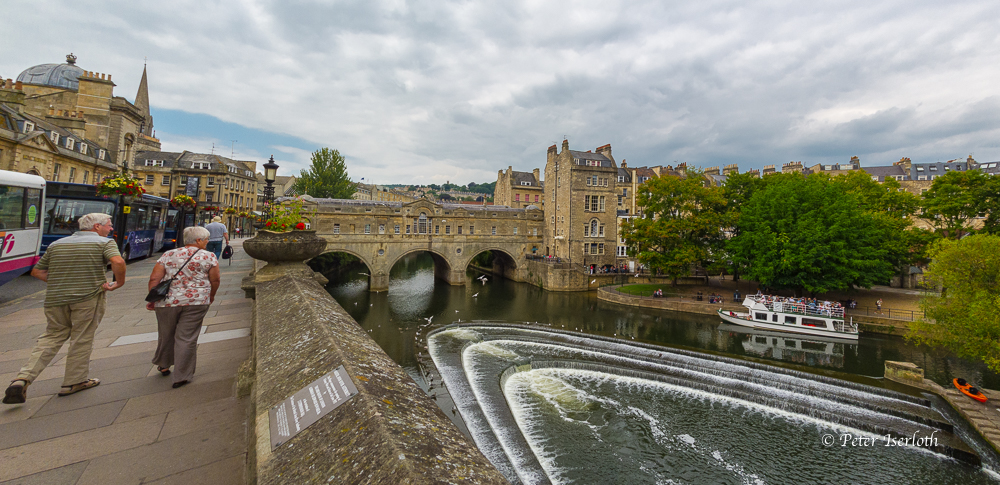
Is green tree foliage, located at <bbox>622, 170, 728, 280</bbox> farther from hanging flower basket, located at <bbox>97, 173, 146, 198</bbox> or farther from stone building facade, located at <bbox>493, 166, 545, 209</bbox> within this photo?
hanging flower basket, located at <bbox>97, 173, 146, 198</bbox>

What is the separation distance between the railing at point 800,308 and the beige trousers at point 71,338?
1256 inches

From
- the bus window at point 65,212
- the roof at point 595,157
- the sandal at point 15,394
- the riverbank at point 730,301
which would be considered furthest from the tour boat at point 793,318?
the bus window at point 65,212

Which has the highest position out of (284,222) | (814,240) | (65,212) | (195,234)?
(814,240)

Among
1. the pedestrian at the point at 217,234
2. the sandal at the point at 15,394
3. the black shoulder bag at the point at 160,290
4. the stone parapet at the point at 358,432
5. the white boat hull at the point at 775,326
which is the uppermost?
the pedestrian at the point at 217,234

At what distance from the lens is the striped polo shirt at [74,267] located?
13.4 ft

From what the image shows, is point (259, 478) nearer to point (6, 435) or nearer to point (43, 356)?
point (6, 435)

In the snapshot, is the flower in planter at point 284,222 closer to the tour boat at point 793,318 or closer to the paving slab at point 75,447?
the paving slab at point 75,447

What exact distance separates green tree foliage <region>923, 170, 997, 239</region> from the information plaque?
44.3 m

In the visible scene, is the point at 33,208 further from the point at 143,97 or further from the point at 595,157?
the point at 143,97

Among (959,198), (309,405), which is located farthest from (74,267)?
(959,198)

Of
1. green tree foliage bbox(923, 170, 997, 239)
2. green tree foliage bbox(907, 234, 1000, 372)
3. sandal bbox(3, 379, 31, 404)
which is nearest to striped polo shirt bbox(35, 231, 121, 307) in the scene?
sandal bbox(3, 379, 31, 404)

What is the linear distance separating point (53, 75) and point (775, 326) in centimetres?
7637

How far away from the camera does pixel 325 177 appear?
52906 mm

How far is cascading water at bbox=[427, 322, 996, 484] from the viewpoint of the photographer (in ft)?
36.6
